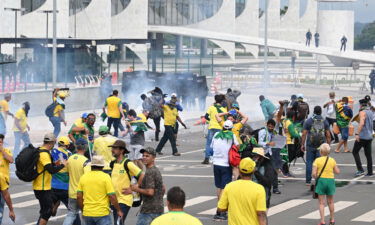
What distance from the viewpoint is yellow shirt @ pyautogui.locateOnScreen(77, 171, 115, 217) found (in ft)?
42.8

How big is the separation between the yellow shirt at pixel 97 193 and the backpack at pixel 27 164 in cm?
163

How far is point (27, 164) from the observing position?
47.4 ft

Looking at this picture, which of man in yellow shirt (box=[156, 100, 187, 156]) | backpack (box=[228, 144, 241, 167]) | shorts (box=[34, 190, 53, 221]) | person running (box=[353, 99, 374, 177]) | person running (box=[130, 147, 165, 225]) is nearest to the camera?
person running (box=[130, 147, 165, 225])

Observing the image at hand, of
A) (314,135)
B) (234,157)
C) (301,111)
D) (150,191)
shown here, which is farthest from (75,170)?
(301,111)

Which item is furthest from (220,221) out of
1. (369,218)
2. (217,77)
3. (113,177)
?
(217,77)

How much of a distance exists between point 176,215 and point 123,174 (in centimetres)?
485

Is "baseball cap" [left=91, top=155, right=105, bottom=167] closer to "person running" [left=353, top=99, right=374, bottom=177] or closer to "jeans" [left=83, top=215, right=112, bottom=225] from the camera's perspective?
"jeans" [left=83, top=215, right=112, bottom=225]

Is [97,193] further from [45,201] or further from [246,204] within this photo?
[246,204]

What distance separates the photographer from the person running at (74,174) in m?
14.4

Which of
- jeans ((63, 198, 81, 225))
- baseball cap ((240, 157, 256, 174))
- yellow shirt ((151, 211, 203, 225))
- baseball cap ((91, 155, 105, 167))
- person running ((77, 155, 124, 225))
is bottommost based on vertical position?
jeans ((63, 198, 81, 225))

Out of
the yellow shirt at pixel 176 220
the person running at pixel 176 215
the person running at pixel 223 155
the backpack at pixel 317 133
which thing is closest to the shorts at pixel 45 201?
the person running at pixel 223 155

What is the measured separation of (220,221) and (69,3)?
231ft

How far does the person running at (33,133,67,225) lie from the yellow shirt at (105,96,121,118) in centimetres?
1474

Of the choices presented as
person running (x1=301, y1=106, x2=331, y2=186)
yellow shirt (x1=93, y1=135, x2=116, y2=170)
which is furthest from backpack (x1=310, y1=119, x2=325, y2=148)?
yellow shirt (x1=93, y1=135, x2=116, y2=170)
